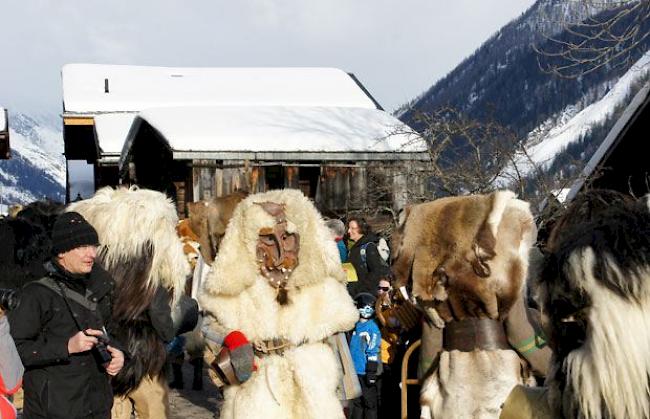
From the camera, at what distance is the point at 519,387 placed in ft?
8.36

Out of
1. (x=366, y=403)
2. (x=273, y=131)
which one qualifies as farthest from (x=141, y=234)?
(x=273, y=131)

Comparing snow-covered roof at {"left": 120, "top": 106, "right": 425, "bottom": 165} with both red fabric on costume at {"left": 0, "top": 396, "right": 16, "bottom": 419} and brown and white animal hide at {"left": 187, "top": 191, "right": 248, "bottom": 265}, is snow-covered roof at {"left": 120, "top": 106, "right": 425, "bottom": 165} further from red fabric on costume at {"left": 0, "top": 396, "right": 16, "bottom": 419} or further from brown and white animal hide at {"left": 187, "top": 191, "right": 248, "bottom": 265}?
red fabric on costume at {"left": 0, "top": 396, "right": 16, "bottom": 419}

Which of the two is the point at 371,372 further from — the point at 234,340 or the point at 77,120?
the point at 77,120

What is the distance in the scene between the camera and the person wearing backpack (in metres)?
9.13

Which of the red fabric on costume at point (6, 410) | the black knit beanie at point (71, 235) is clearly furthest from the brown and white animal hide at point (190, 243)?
the red fabric on costume at point (6, 410)

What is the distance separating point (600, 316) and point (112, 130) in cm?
2248

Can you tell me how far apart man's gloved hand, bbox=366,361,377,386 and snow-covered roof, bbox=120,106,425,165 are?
8.94m

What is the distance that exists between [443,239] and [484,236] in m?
0.25

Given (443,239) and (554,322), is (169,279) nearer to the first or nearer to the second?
(443,239)

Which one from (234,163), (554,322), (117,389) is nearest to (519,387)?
(554,322)

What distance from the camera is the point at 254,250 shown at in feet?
19.0

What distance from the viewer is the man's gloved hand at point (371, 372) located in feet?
25.2

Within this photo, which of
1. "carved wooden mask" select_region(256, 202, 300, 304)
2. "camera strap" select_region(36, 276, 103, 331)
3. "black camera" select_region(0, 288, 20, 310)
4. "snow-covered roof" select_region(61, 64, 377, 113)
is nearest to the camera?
"camera strap" select_region(36, 276, 103, 331)

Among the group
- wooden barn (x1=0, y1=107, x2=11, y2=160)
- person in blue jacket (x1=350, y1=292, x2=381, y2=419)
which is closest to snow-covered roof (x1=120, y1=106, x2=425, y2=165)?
wooden barn (x1=0, y1=107, x2=11, y2=160)
